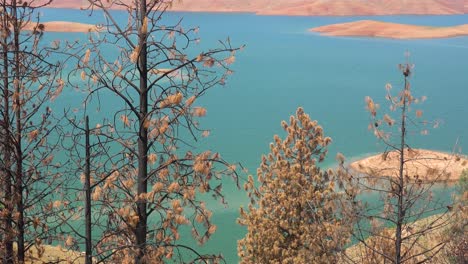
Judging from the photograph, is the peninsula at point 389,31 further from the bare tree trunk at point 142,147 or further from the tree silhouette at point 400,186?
the bare tree trunk at point 142,147

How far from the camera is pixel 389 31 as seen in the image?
8056 centimetres

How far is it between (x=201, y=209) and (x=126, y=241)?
0.91 meters

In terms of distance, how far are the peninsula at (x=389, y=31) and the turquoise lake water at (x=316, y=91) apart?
2951 mm

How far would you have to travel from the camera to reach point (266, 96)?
140 feet

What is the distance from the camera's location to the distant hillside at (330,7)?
109 metres

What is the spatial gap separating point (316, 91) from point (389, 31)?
40.7m

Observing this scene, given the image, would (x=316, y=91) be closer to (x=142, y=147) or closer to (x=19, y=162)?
(x=19, y=162)

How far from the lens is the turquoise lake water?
30.3 meters

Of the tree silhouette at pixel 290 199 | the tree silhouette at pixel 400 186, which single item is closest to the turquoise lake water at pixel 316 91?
the tree silhouette at pixel 290 199

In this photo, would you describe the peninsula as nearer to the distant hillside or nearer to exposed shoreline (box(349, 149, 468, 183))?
the distant hillside

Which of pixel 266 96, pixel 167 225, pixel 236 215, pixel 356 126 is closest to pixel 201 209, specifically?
pixel 167 225

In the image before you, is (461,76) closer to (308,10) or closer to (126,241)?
(126,241)

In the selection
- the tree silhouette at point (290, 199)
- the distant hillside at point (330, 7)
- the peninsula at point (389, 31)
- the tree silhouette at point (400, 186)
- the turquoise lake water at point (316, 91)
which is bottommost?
the tree silhouette at point (400, 186)

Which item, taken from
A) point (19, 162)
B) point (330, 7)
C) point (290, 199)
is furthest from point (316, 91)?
point (330, 7)
